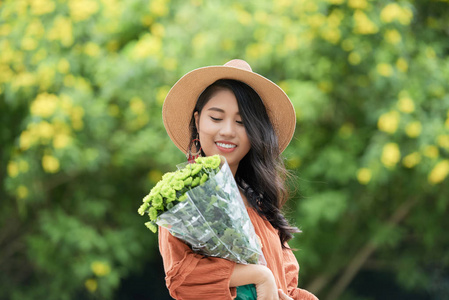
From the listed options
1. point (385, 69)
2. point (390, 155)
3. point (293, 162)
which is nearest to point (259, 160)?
point (390, 155)

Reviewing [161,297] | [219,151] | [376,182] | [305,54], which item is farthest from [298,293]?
[161,297]

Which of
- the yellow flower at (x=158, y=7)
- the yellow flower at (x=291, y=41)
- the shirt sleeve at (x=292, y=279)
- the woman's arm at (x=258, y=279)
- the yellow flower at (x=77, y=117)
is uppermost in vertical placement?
the yellow flower at (x=158, y=7)

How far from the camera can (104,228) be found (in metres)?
5.12

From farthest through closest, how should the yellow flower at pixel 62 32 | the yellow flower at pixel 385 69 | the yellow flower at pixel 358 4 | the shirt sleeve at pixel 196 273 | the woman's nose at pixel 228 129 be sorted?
the yellow flower at pixel 62 32, the yellow flower at pixel 358 4, the yellow flower at pixel 385 69, the woman's nose at pixel 228 129, the shirt sleeve at pixel 196 273

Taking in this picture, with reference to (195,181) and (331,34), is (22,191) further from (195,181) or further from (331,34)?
(195,181)

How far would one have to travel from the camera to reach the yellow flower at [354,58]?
4.72 meters

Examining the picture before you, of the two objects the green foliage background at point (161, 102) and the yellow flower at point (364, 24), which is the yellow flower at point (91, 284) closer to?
the green foliage background at point (161, 102)

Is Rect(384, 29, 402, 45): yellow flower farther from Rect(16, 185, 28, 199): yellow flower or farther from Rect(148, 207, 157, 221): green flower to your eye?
Rect(148, 207, 157, 221): green flower

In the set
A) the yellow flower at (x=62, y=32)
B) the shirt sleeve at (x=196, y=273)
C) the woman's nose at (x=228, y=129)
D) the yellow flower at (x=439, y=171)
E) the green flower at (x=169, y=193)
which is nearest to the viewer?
the green flower at (x=169, y=193)

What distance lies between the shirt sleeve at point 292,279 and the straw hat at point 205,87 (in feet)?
1.14

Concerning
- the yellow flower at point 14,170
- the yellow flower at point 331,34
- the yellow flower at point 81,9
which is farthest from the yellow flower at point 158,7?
the yellow flower at point 14,170

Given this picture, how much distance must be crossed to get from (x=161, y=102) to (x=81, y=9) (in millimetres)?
995

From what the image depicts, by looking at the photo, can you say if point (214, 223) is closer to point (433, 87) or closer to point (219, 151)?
point (219, 151)

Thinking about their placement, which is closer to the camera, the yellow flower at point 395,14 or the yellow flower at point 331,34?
the yellow flower at point 395,14
